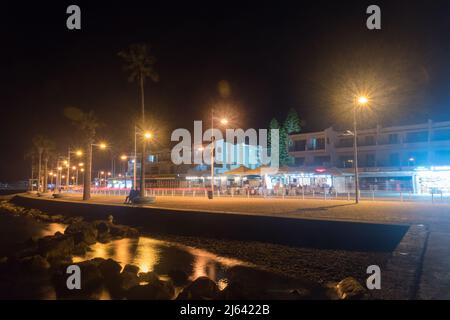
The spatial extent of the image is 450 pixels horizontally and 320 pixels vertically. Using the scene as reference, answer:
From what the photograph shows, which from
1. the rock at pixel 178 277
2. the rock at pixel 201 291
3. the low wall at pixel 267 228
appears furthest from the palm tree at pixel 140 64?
the rock at pixel 201 291

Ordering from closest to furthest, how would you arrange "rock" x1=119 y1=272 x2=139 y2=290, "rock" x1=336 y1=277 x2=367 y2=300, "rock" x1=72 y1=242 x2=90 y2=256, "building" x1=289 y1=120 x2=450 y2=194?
"rock" x1=336 y1=277 x2=367 y2=300 → "rock" x1=119 y1=272 x2=139 y2=290 → "rock" x1=72 y1=242 x2=90 y2=256 → "building" x1=289 y1=120 x2=450 y2=194

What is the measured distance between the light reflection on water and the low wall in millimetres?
1869

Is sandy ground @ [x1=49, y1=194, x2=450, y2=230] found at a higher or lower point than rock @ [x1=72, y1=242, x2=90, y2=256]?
higher

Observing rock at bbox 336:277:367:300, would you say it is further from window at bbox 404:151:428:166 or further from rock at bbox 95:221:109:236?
window at bbox 404:151:428:166

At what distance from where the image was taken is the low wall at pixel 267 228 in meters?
12.8

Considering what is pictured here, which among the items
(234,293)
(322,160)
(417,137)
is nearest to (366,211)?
(234,293)

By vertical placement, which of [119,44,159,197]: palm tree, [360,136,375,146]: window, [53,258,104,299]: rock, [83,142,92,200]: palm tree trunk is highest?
[119,44,159,197]: palm tree

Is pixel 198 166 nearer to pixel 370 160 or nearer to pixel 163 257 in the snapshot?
pixel 370 160

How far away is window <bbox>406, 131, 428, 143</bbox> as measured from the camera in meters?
44.1

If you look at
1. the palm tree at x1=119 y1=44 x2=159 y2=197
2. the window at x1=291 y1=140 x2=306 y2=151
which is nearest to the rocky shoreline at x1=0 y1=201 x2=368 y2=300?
the palm tree at x1=119 y1=44 x2=159 y2=197

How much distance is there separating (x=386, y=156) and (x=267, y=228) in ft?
122

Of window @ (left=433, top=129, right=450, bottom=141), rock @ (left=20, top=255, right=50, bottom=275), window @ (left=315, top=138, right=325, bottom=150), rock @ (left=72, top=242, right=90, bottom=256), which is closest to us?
rock @ (left=20, top=255, right=50, bottom=275)

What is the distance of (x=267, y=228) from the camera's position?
16.1 m
